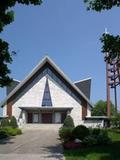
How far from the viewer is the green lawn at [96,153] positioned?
20.2 m

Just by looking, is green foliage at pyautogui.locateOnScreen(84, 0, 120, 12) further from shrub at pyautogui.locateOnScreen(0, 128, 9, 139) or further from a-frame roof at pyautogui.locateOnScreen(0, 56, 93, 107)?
a-frame roof at pyautogui.locateOnScreen(0, 56, 93, 107)

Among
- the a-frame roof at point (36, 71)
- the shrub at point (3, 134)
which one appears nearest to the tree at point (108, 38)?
the shrub at point (3, 134)

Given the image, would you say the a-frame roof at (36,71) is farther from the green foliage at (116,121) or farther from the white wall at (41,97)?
the green foliage at (116,121)

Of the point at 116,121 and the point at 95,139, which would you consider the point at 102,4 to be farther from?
the point at 116,121

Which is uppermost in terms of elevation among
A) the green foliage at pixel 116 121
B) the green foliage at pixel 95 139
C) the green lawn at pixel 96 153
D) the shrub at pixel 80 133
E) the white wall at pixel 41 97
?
the white wall at pixel 41 97

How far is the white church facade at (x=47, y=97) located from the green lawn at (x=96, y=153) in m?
33.2

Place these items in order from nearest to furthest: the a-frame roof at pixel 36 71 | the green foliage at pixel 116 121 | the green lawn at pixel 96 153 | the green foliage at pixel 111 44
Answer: the green lawn at pixel 96 153
the green foliage at pixel 111 44
the green foliage at pixel 116 121
the a-frame roof at pixel 36 71

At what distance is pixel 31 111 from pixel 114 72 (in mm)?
12527

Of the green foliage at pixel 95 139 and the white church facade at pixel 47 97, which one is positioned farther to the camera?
the white church facade at pixel 47 97

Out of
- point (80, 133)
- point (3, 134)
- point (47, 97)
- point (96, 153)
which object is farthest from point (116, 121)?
point (96, 153)

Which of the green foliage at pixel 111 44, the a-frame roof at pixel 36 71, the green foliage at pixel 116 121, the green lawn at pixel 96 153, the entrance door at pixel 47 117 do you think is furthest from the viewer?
the entrance door at pixel 47 117

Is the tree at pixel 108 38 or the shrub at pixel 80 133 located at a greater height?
the tree at pixel 108 38

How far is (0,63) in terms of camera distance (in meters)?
27.4

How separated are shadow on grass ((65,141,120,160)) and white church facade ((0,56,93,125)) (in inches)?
1307
